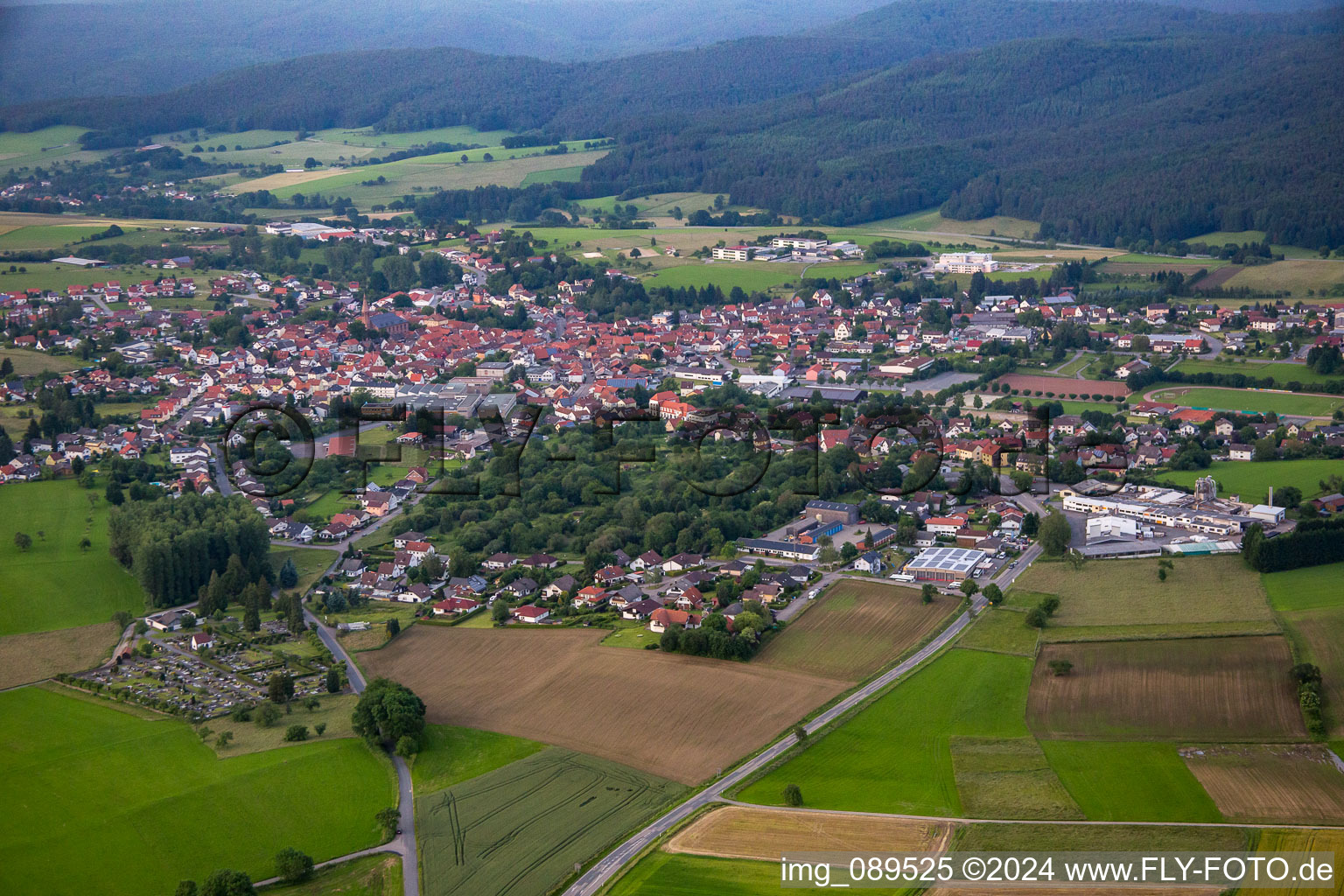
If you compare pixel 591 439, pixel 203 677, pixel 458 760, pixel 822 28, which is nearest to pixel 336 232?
pixel 591 439

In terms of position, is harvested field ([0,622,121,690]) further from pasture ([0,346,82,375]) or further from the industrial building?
pasture ([0,346,82,375])

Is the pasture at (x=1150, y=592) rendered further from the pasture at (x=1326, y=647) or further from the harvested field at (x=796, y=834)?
the harvested field at (x=796, y=834)

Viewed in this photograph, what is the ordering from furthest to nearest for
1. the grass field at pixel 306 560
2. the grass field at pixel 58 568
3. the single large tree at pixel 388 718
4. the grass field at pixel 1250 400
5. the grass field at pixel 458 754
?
the grass field at pixel 1250 400 → the grass field at pixel 306 560 → the grass field at pixel 58 568 → the single large tree at pixel 388 718 → the grass field at pixel 458 754

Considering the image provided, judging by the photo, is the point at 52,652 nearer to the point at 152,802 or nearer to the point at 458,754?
the point at 152,802

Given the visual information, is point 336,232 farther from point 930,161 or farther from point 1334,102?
point 1334,102

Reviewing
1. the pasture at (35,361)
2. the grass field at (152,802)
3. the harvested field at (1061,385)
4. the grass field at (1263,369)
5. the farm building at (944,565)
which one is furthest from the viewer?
the pasture at (35,361)

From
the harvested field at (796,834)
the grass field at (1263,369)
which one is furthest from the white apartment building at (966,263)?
→ the harvested field at (796,834)
